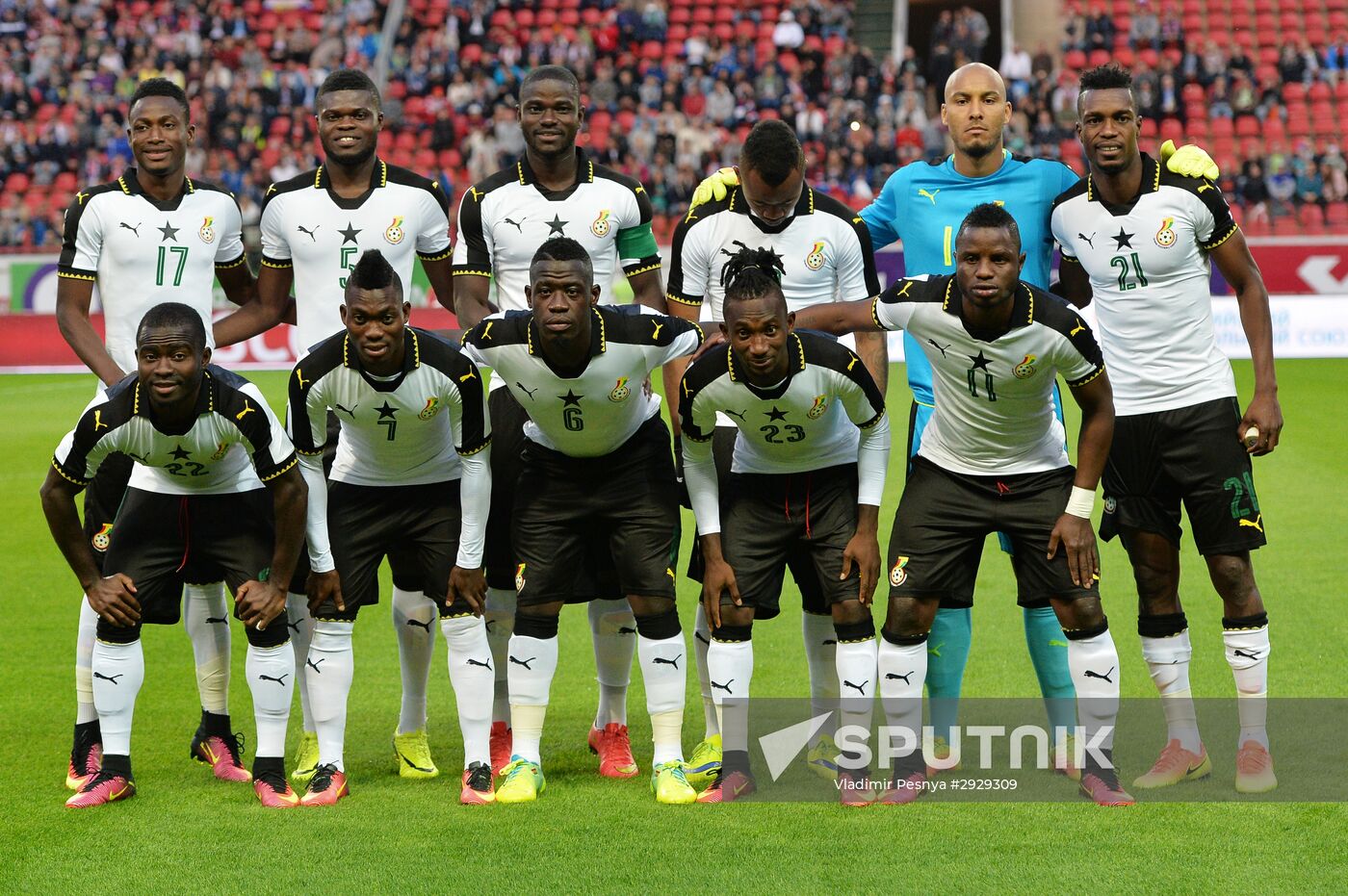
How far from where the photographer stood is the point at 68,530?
5.65 metres

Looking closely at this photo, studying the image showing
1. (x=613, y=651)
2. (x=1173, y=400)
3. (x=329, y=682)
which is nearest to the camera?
(x=1173, y=400)

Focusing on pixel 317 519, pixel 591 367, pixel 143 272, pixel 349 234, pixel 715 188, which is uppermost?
pixel 715 188

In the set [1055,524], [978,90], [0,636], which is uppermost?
[978,90]

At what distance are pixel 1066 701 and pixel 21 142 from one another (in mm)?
25339

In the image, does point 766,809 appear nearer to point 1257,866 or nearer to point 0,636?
point 1257,866

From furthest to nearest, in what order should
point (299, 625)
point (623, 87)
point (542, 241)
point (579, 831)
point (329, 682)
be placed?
1. point (623, 87)
2. point (299, 625)
3. point (542, 241)
4. point (329, 682)
5. point (579, 831)

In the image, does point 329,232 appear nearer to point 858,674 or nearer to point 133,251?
point 133,251

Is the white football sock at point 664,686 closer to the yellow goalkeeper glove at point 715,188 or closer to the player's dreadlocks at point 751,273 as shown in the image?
the player's dreadlocks at point 751,273

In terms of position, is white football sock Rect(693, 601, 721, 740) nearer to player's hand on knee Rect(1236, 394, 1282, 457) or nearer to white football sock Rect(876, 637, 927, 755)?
white football sock Rect(876, 637, 927, 755)

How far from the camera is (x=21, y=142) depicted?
26.8 m

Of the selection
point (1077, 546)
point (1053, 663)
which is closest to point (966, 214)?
point (1077, 546)

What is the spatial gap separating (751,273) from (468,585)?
162cm

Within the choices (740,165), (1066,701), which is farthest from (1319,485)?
(740,165)

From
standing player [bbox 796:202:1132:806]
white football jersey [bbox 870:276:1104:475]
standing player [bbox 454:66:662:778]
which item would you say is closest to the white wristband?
standing player [bbox 796:202:1132:806]
